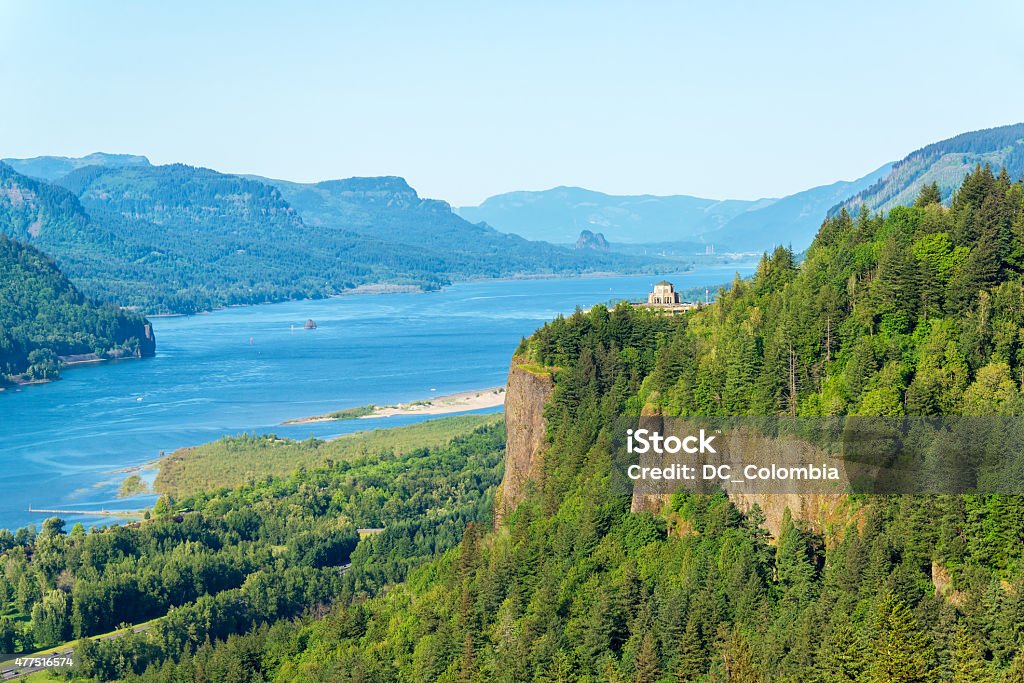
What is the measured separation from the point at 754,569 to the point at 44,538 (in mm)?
44314

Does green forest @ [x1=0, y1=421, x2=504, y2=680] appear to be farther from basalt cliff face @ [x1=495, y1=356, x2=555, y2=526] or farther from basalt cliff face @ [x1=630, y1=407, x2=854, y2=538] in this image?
basalt cliff face @ [x1=630, y1=407, x2=854, y2=538]

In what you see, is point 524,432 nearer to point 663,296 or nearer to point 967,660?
point 663,296

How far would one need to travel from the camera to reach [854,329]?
149ft

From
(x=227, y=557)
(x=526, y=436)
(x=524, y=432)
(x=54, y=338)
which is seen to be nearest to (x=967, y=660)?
(x=526, y=436)

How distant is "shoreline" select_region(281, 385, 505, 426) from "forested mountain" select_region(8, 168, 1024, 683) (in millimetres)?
60369

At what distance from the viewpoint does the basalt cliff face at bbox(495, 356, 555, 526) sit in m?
55.8

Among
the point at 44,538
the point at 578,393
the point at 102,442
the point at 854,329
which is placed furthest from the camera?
the point at 102,442

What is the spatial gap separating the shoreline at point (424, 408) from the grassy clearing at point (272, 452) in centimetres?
1054

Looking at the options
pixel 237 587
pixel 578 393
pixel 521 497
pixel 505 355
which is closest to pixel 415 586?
pixel 521 497

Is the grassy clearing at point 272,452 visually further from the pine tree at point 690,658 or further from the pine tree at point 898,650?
the pine tree at point 898,650

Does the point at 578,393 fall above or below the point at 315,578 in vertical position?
above

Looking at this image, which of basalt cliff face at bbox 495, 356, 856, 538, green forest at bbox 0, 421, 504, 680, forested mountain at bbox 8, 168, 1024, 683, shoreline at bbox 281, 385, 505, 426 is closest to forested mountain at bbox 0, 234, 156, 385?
shoreline at bbox 281, 385, 505, 426

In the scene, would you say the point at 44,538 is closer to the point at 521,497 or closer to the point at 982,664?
the point at 521,497

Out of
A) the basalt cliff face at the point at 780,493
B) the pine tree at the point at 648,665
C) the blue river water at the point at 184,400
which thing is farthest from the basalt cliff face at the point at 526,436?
the blue river water at the point at 184,400
